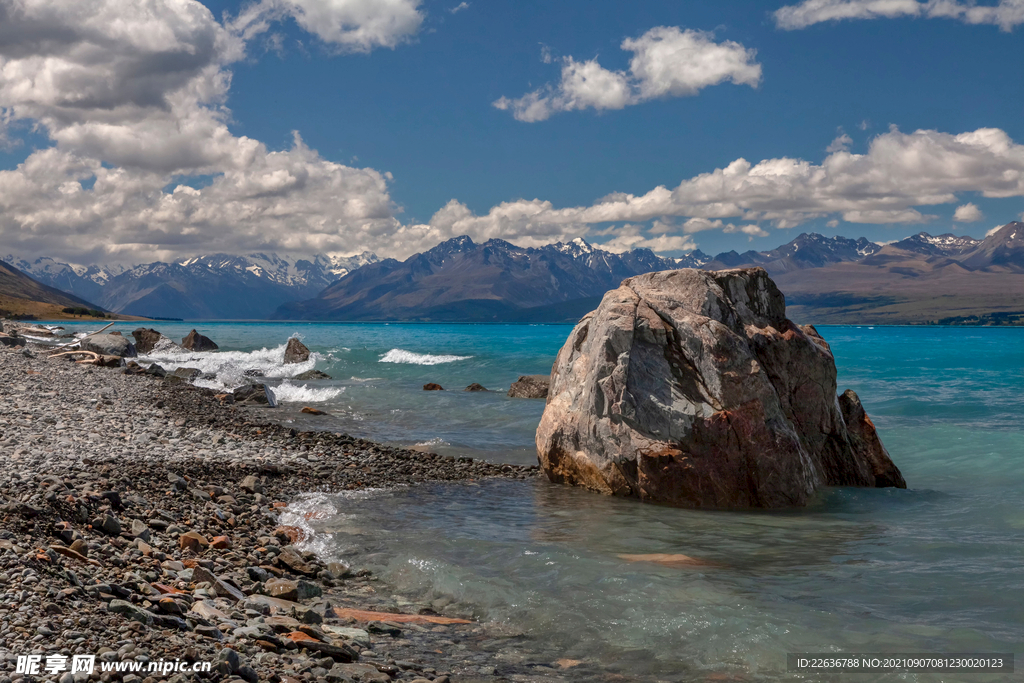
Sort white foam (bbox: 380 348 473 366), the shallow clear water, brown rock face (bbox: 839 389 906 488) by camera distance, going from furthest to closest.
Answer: white foam (bbox: 380 348 473 366) < the shallow clear water < brown rock face (bbox: 839 389 906 488)

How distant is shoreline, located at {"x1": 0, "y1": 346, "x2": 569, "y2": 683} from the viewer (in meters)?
5.44

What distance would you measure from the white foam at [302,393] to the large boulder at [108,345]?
17.2m

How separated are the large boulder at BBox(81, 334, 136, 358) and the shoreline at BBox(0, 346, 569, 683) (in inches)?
1299

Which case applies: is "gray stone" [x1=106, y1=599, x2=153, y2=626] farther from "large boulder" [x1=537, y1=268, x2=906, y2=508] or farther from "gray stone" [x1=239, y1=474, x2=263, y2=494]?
"large boulder" [x1=537, y1=268, x2=906, y2=508]

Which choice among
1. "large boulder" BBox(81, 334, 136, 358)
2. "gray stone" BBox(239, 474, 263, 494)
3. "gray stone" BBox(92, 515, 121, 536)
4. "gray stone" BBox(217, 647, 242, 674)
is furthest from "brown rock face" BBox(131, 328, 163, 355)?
"gray stone" BBox(217, 647, 242, 674)

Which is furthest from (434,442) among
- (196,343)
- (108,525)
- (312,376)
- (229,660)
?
(196,343)

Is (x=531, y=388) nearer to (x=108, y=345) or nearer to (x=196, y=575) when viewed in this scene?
(x=196, y=575)

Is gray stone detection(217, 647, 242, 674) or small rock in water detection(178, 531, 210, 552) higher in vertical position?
gray stone detection(217, 647, 242, 674)

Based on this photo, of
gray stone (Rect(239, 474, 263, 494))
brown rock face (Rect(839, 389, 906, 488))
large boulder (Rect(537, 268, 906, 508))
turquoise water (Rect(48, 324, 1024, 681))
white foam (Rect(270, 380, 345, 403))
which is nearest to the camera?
turquoise water (Rect(48, 324, 1024, 681))

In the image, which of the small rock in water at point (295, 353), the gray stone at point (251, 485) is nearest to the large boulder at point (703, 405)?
the gray stone at point (251, 485)

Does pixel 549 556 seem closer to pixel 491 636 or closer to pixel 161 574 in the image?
pixel 491 636

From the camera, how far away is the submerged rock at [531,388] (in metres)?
31.2

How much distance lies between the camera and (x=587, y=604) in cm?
806

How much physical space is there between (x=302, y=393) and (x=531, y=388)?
11980mm
